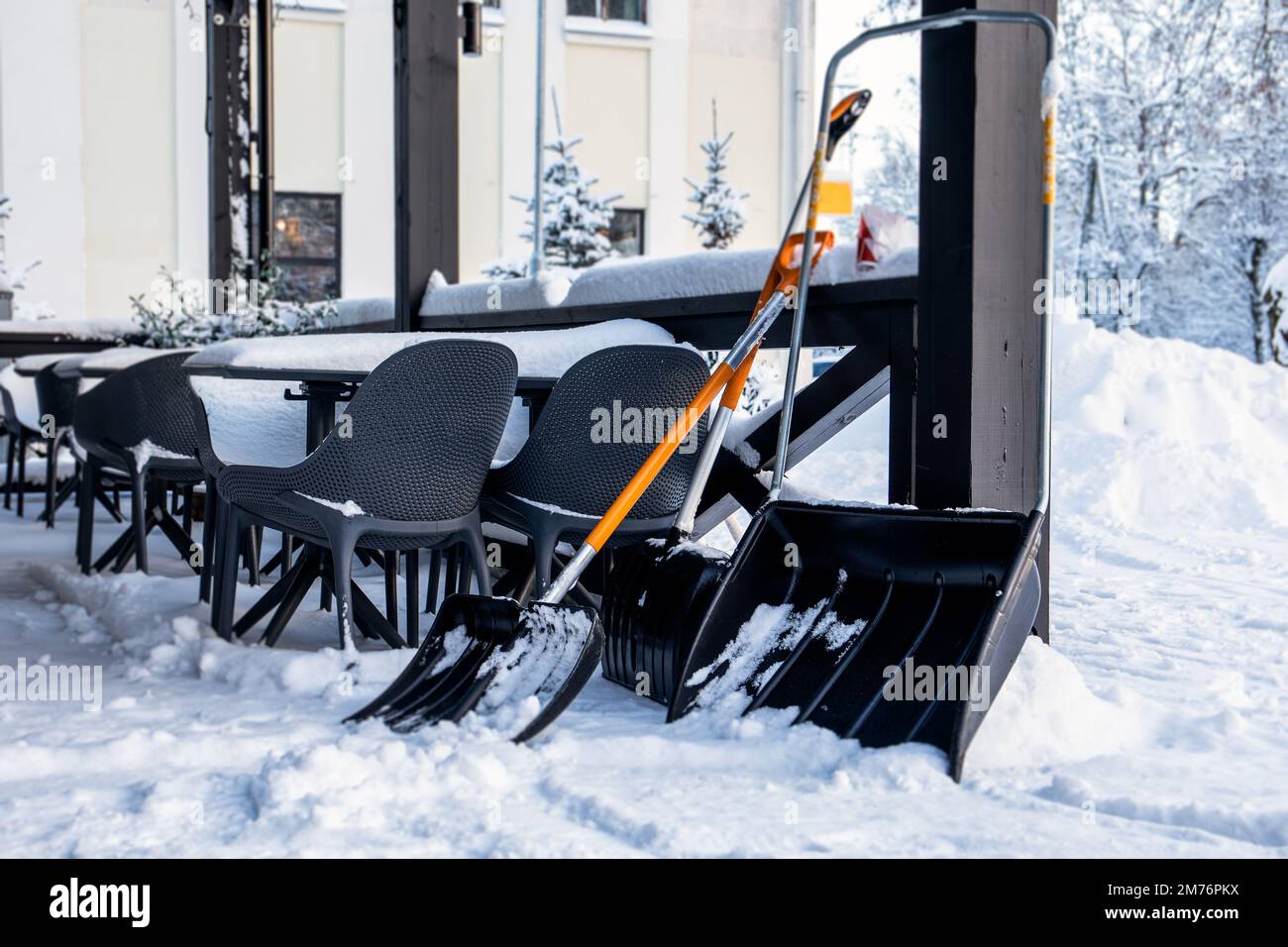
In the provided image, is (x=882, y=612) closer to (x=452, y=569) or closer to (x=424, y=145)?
(x=452, y=569)

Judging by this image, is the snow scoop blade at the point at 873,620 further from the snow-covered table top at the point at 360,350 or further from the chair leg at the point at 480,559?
the snow-covered table top at the point at 360,350

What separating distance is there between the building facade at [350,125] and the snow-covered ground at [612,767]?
446 inches

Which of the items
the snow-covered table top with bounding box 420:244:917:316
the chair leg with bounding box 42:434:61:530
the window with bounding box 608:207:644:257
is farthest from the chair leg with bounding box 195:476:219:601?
the window with bounding box 608:207:644:257

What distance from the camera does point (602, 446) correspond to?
3.45 meters

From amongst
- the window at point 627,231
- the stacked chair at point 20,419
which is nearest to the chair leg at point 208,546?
the stacked chair at point 20,419

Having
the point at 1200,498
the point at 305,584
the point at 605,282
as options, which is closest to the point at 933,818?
the point at 305,584

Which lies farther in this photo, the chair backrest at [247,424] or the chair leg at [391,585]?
the chair leg at [391,585]

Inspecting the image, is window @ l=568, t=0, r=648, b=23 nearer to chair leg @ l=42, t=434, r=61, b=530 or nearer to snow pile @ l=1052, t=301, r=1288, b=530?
snow pile @ l=1052, t=301, r=1288, b=530

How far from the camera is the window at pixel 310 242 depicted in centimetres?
1554

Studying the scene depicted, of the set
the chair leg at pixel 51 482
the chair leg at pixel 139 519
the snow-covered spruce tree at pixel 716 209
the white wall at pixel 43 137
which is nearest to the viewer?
the chair leg at pixel 139 519
